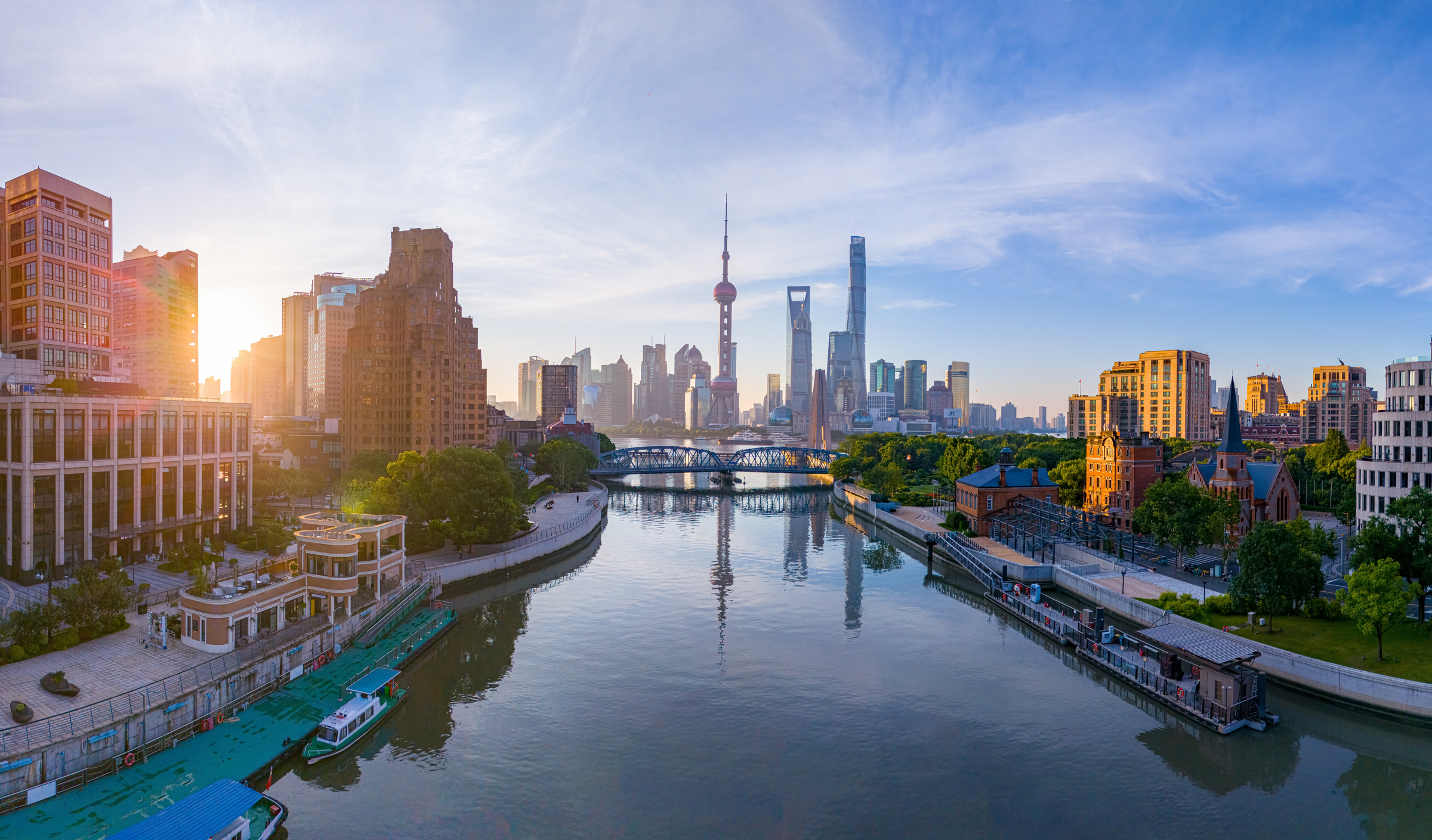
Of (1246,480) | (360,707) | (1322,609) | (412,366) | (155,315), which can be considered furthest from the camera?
(155,315)

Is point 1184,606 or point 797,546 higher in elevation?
point 1184,606

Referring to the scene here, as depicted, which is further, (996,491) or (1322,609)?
(996,491)

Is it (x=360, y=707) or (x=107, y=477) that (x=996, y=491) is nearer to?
(x=360, y=707)

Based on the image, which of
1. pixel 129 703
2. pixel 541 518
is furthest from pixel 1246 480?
pixel 129 703

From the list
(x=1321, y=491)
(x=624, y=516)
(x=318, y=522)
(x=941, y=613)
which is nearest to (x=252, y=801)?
(x=318, y=522)

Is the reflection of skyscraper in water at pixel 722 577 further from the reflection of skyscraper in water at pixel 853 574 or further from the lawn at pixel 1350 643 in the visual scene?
the lawn at pixel 1350 643

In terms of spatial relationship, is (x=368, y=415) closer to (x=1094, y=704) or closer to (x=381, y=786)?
(x=381, y=786)

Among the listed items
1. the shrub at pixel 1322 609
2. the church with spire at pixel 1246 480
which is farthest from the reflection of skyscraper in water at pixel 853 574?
the church with spire at pixel 1246 480
